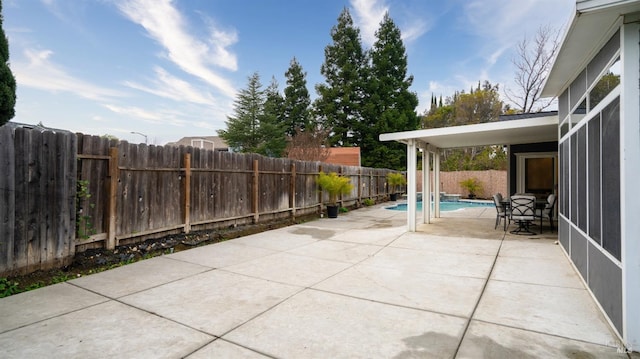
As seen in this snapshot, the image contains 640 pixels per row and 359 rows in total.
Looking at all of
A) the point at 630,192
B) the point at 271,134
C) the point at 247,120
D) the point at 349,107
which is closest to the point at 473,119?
the point at 349,107

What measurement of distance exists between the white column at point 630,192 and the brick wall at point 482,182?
18783 mm

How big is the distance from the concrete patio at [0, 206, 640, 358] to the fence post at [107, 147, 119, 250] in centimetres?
65

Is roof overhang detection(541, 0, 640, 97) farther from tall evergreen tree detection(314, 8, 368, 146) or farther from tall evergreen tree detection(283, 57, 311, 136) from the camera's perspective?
tall evergreen tree detection(283, 57, 311, 136)

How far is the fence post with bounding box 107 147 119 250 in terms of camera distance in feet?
15.7

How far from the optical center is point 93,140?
15.4 feet

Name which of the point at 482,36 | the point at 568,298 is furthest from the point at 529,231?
the point at 482,36

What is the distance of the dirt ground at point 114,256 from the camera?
A: 3.72 m

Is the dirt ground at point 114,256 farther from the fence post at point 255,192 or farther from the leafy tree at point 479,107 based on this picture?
the leafy tree at point 479,107

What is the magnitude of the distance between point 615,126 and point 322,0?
1615 cm

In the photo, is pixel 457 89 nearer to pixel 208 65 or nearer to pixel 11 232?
pixel 208 65

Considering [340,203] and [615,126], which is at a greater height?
[615,126]

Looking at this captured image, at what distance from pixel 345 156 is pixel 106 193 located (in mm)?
22676

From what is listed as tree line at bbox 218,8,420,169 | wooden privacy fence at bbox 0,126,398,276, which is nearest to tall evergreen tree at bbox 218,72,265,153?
tree line at bbox 218,8,420,169

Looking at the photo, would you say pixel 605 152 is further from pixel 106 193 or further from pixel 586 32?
pixel 106 193
